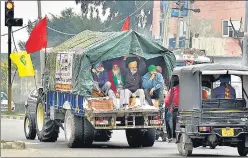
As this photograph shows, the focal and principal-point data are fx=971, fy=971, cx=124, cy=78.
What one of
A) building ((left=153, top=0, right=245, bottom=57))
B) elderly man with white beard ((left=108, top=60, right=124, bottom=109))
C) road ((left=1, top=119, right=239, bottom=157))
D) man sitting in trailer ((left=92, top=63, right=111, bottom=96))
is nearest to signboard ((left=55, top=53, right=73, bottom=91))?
man sitting in trailer ((left=92, top=63, right=111, bottom=96))

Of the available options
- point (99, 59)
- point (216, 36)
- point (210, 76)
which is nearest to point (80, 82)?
point (99, 59)

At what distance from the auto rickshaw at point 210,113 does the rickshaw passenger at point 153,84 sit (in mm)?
2781

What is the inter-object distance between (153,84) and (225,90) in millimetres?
3681

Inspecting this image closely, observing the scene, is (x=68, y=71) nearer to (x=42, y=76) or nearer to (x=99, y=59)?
(x=99, y=59)

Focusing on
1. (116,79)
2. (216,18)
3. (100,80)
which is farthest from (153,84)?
(216,18)

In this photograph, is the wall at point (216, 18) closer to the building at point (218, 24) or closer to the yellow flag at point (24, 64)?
the building at point (218, 24)

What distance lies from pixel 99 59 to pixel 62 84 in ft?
5.84

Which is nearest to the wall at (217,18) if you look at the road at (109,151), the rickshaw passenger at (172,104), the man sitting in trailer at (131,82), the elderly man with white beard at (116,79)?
the road at (109,151)

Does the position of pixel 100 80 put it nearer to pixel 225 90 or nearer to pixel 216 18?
pixel 225 90

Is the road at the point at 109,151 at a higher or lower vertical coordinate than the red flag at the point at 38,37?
lower

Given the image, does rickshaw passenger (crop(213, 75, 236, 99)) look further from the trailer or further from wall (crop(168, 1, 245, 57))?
wall (crop(168, 1, 245, 57))

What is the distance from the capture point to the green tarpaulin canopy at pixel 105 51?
23531 millimetres

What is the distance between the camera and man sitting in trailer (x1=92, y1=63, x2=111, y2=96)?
77.8ft

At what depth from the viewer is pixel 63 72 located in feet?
82.1
